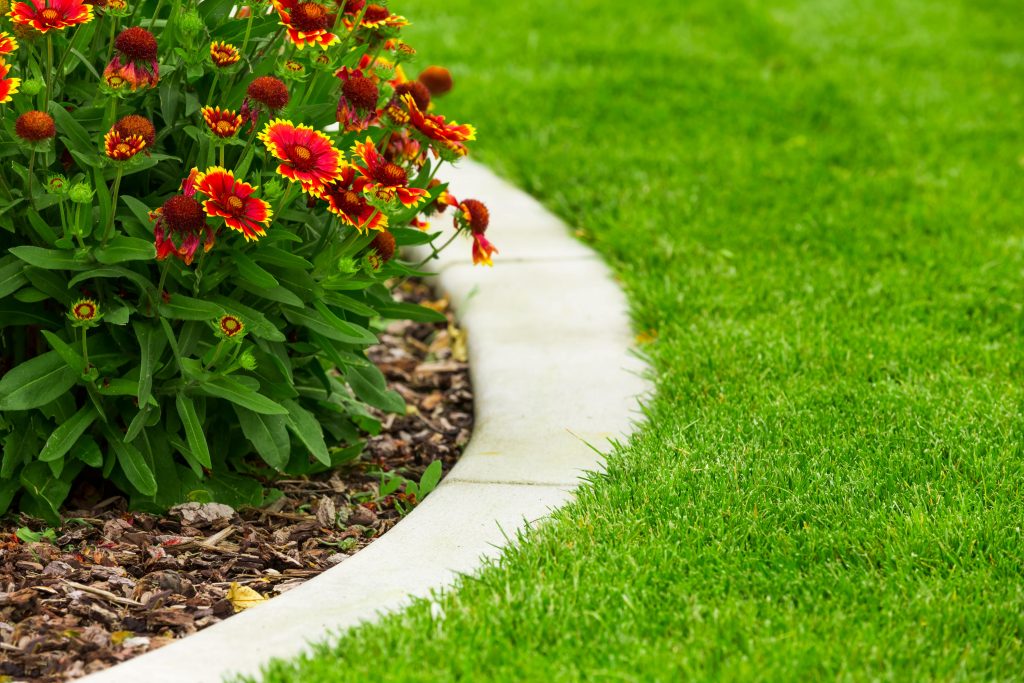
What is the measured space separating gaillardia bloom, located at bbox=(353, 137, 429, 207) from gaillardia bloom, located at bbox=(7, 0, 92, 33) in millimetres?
687

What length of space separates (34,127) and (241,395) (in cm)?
78

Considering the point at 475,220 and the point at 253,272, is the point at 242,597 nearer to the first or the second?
the point at 253,272

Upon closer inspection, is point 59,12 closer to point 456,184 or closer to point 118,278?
point 118,278

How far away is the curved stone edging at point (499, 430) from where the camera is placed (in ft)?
8.46

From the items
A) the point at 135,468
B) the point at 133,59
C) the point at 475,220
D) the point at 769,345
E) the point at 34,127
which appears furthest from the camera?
the point at 769,345

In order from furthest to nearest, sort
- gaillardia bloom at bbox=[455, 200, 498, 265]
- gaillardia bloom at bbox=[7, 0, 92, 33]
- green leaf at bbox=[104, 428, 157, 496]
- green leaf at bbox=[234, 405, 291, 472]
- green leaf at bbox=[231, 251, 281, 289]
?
gaillardia bloom at bbox=[455, 200, 498, 265]
green leaf at bbox=[234, 405, 291, 472]
green leaf at bbox=[104, 428, 157, 496]
green leaf at bbox=[231, 251, 281, 289]
gaillardia bloom at bbox=[7, 0, 92, 33]

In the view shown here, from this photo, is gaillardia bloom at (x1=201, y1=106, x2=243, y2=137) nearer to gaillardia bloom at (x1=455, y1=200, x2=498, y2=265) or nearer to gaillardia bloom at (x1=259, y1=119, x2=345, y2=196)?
gaillardia bloom at (x1=259, y1=119, x2=345, y2=196)

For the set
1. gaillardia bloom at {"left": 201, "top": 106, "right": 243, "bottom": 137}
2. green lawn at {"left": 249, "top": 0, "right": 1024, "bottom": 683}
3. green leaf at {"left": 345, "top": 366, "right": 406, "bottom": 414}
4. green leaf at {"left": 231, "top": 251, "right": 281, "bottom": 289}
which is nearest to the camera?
green lawn at {"left": 249, "top": 0, "right": 1024, "bottom": 683}

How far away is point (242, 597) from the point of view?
2.87 meters

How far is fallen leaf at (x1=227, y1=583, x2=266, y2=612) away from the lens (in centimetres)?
285

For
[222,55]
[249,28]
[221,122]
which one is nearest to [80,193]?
[221,122]

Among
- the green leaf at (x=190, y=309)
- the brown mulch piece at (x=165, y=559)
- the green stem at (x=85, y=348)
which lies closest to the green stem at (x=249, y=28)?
the green leaf at (x=190, y=309)

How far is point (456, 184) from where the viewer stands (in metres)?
5.73

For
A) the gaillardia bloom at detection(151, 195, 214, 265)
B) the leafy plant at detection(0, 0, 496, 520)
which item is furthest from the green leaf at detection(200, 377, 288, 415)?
the gaillardia bloom at detection(151, 195, 214, 265)
